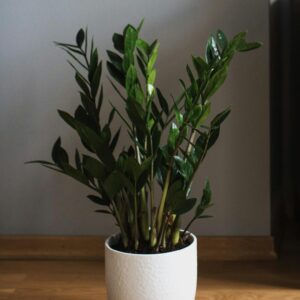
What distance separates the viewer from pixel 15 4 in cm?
135

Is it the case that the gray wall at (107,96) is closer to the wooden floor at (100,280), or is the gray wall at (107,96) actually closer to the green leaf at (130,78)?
the wooden floor at (100,280)

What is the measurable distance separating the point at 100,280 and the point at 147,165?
0.50 metres

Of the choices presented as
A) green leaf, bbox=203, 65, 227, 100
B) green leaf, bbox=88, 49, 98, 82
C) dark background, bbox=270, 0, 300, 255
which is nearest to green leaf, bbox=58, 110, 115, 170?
green leaf, bbox=88, 49, 98, 82

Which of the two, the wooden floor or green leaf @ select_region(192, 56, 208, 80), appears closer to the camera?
green leaf @ select_region(192, 56, 208, 80)

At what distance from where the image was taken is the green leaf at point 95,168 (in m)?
0.93

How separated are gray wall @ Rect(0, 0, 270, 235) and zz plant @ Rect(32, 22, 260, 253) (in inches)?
13.7

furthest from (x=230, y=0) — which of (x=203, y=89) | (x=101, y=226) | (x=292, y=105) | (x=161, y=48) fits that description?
(x=101, y=226)

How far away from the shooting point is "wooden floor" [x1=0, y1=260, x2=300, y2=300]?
1.19m

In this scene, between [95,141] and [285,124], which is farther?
[285,124]

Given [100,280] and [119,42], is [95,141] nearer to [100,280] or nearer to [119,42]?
[119,42]

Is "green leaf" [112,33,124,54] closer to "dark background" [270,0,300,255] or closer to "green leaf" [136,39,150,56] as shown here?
"green leaf" [136,39,150,56]

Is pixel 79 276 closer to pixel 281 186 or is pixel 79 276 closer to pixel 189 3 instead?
pixel 281 186

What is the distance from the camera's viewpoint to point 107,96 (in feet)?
4.45

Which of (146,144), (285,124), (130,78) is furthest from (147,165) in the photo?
(285,124)
